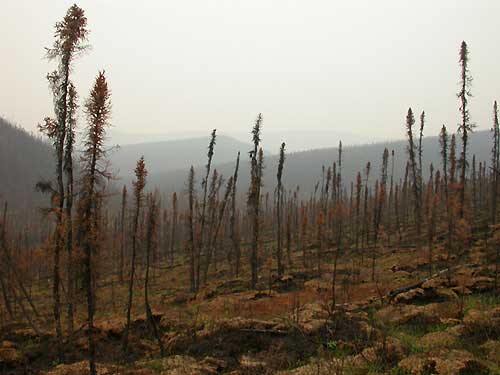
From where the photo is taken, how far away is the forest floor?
34.6ft

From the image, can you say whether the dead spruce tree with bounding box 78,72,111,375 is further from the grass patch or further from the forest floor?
the grass patch

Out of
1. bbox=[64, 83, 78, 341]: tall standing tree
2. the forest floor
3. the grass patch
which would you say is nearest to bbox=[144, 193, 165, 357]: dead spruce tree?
the forest floor

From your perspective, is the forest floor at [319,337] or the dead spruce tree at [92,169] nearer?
the forest floor at [319,337]

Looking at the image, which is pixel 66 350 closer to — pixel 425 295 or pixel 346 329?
pixel 346 329

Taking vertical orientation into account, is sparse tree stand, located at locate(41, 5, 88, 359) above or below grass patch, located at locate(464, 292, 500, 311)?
above

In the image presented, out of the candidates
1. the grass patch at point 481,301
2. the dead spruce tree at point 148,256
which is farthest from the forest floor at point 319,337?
the dead spruce tree at point 148,256

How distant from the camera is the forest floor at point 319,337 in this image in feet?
34.6

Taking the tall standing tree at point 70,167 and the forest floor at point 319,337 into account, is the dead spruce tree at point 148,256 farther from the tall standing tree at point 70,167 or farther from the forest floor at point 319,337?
the tall standing tree at point 70,167

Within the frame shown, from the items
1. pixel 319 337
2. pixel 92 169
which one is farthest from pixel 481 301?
pixel 92 169

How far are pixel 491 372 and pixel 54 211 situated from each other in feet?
56.4

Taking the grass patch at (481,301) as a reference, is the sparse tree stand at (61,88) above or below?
above

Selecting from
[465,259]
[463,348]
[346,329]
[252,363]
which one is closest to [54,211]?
[252,363]

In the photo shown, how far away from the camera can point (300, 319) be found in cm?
1683

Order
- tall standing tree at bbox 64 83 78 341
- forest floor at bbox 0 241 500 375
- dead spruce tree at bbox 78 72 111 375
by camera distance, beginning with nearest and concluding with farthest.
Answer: forest floor at bbox 0 241 500 375
dead spruce tree at bbox 78 72 111 375
tall standing tree at bbox 64 83 78 341
